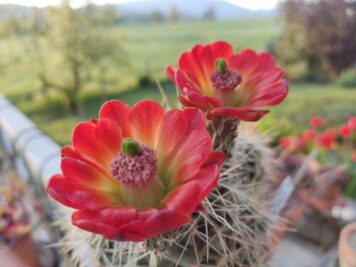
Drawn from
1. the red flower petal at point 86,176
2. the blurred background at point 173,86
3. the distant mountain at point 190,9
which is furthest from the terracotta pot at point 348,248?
the distant mountain at point 190,9

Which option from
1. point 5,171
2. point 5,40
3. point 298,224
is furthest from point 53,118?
point 298,224

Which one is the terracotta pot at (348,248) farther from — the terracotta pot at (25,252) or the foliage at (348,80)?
the foliage at (348,80)

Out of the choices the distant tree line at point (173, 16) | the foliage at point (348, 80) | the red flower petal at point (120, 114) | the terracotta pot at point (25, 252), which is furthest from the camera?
the distant tree line at point (173, 16)

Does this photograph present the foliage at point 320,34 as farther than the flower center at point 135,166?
Yes

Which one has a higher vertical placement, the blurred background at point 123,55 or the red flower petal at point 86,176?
the red flower petal at point 86,176

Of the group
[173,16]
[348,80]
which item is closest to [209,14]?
[173,16]

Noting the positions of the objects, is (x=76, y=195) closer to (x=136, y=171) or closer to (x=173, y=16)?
(x=136, y=171)
